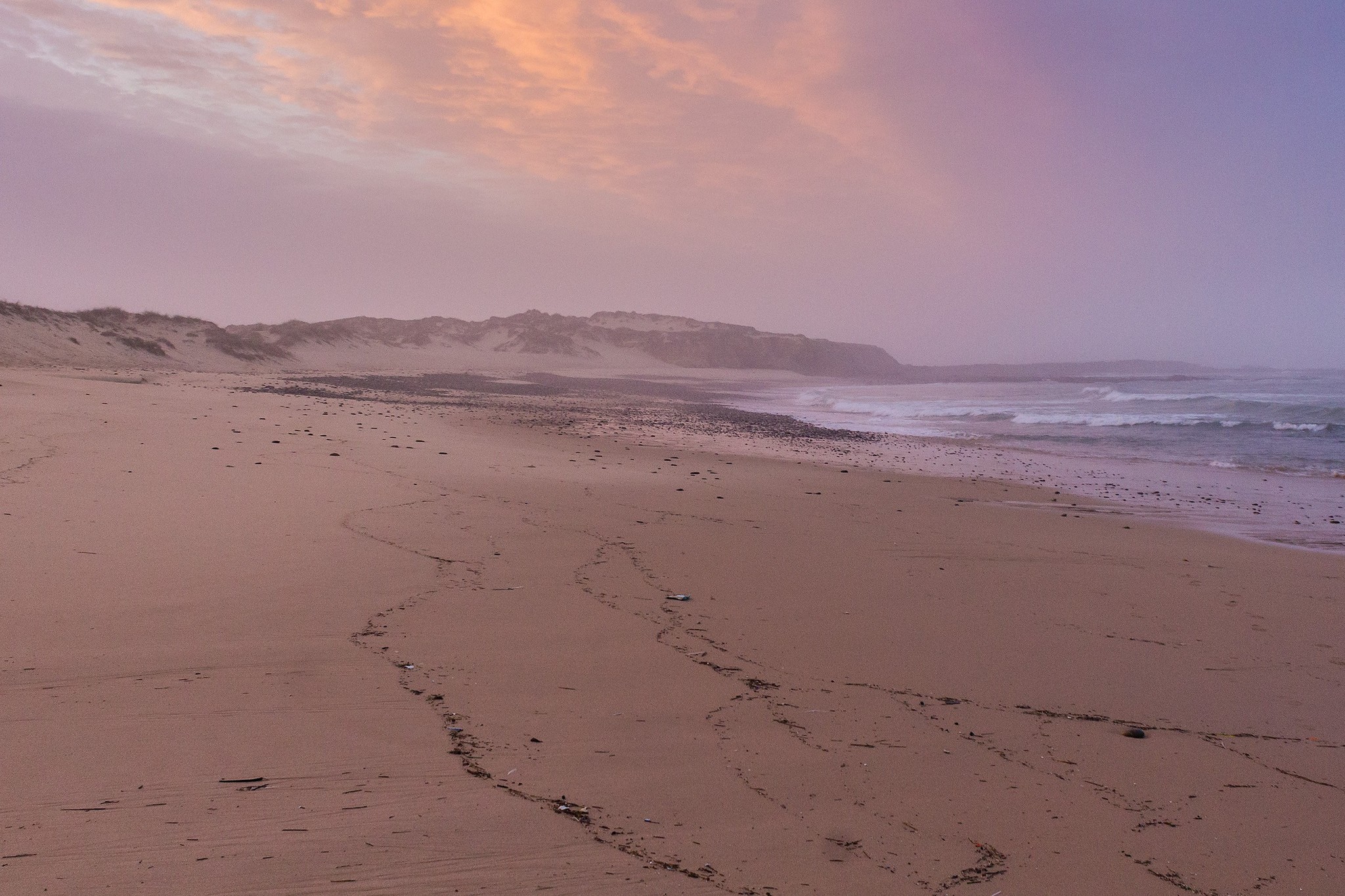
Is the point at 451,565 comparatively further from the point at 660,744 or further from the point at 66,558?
the point at 660,744

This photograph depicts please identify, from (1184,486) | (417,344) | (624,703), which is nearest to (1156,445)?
(1184,486)

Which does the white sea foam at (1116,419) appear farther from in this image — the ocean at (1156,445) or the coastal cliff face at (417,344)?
the coastal cliff face at (417,344)

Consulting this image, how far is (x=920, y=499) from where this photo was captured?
11.0 metres

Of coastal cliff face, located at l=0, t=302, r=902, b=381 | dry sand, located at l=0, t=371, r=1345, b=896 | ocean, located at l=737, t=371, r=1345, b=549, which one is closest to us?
dry sand, located at l=0, t=371, r=1345, b=896

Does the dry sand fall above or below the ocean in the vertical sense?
below

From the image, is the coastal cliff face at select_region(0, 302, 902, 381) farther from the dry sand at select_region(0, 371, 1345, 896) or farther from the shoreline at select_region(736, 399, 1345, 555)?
the shoreline at select_region(736, 399, 1345, 555)

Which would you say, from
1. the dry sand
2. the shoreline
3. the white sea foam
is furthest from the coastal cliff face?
the white sea foam

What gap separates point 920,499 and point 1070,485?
13.0ft

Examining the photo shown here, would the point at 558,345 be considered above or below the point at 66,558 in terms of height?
above

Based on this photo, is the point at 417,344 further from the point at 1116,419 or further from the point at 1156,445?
the point at 1156,445

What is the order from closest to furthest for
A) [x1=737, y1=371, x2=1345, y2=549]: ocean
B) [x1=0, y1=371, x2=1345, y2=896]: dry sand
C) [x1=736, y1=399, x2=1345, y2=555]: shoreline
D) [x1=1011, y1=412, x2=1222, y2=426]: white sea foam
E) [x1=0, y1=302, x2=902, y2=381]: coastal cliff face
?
[x1=0, y1=371, x2=1345, y2=896]: dry sand < [x1=736, y1=399, x2=1345, y2=555]: shoreline < [x1=737, y1=371, x2=1345, y2=549]: ocean < [x1=1011, y1=412, x2=1222, y2=426]: white sea foam < [x1=0, y1=302, x2=902, y2=381]: coastal cliff face

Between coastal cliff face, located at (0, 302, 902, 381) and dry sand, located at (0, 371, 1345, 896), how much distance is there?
85.8ft

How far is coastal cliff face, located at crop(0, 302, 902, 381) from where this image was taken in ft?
101

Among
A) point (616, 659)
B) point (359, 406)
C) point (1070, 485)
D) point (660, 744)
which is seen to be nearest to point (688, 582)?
point (616, 659)
